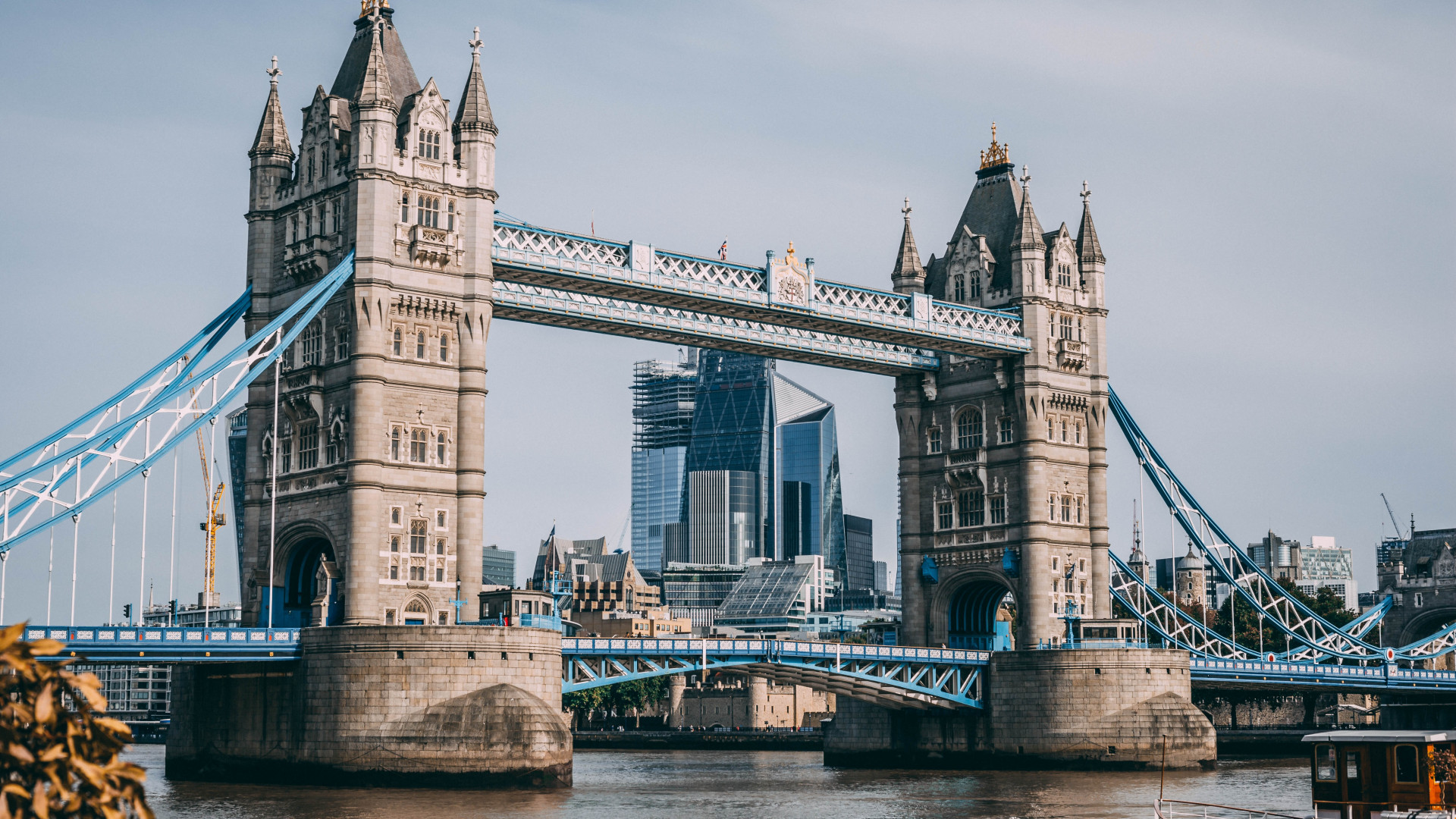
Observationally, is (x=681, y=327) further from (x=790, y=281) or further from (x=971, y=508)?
(x=971, y=508)

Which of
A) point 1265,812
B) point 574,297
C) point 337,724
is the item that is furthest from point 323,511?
point 1265,812

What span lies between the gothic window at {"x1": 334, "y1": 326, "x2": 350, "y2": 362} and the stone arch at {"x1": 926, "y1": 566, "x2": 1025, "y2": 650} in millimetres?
36957

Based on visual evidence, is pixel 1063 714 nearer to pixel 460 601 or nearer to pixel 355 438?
pixel 460 601

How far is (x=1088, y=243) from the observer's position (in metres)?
91.8

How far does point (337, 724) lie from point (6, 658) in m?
49.9

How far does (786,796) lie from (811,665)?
1167 centimetres

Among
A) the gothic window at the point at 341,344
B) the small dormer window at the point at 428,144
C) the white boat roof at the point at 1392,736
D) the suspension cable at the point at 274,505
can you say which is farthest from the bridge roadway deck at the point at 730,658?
the white boat roof at the point at 1392,736

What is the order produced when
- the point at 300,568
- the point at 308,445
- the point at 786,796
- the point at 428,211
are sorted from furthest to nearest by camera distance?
the point at 300,568, the point at 308,445, the point at 428,211, the point at 786,796

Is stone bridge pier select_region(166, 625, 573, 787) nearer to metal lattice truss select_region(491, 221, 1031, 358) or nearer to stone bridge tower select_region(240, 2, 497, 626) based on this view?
stone bridge tower select_region(240, 2, 497, 626)

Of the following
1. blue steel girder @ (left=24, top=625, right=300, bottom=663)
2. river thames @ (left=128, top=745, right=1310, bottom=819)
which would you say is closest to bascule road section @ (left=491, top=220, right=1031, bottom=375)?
blue steel girder @ (left=24, top=625, right=300, bottom=663)

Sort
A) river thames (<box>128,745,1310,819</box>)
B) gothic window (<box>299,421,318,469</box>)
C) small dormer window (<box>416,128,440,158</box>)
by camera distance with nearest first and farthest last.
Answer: river thames (<box>128,745,1310,819</box>) → small dormer window (<box>416,128,440,158</box>) → gothic window (<box>299,421,318,469</box>)

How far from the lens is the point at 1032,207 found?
90.7 m

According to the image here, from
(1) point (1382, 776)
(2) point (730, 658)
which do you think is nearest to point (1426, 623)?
(2) point (730, 658)

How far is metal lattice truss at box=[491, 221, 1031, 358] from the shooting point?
70.8 metres
